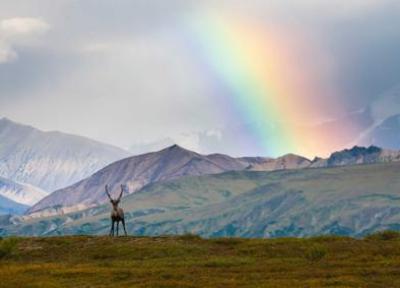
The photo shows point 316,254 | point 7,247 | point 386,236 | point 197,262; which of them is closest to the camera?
point 316,254

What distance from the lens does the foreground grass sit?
61.2 meters

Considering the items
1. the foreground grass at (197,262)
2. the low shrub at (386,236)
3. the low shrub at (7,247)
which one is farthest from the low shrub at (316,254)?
the low shrub at (7,247)

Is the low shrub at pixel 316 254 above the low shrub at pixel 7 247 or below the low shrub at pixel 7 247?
below

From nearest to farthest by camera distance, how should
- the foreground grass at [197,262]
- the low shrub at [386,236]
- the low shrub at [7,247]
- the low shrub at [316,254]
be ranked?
the foreground grass at [197,262] → the low shrub at [316,254] → the low shrub at [7,247] → the low shrub at [386,236]

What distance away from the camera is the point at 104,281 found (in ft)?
207

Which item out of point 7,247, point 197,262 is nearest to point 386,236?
point 197,262

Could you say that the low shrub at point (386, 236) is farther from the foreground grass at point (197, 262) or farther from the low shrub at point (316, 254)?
the low shrub at point (316, 254)

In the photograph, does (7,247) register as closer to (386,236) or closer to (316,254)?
(316,254)

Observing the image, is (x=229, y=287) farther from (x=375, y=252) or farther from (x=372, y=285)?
(x=375, y=252)

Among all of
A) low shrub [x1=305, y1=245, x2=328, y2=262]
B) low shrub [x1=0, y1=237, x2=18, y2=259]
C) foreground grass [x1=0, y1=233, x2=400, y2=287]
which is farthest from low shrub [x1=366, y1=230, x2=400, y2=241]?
low shrub [x1=0, y1=237, x2=18, y2=259]

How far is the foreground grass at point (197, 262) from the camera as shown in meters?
61.2

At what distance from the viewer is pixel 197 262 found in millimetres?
73875

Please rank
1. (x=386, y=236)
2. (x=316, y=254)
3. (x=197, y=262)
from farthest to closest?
(x=386, y=236), (x=197, y=262), (x=316, y=254)

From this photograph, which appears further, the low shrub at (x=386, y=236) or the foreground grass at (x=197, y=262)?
the low shrub at (x=386, y=236)
